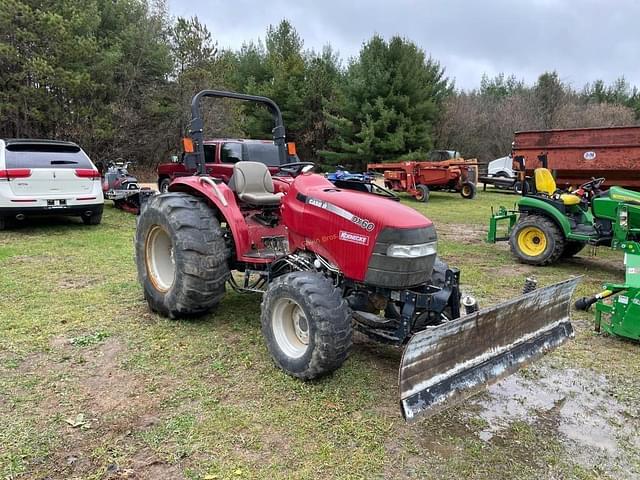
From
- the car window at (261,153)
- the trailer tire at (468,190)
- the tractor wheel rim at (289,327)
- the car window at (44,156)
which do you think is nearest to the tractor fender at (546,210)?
the tractor wheel rim at (289,327)

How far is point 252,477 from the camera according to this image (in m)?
2.23

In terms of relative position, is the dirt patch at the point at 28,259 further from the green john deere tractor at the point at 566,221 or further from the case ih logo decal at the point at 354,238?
the green john deere tractor at the point at 566,221

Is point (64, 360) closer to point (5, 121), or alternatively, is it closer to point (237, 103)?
point (5, 121)

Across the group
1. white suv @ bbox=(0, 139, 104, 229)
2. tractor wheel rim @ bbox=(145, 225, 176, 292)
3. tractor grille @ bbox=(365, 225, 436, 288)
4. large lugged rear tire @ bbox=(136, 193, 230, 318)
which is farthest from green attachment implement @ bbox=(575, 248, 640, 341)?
white suv @ bbox=(0, 139, 104, 229)

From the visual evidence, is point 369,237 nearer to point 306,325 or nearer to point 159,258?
point 306,325

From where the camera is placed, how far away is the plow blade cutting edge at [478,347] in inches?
92.9

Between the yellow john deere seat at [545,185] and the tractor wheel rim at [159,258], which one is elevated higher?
the yellow john deere seat at [545,185]

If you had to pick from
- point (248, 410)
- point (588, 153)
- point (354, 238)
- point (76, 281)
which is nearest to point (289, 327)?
point (248, 410)

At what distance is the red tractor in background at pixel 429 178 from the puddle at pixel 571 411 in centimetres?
1255

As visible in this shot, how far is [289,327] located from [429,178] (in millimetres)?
13574

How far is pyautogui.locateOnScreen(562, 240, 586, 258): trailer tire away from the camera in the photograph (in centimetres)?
690

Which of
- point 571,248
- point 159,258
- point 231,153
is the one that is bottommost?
point 571,248

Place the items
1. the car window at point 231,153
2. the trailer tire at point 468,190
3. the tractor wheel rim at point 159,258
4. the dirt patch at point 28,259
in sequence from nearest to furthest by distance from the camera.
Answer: the tractor wheel rim at point 159,258
the dirt patch at point 28,259
the car window at point 231,153
the trailer tire at point 468,190

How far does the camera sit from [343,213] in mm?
3027
